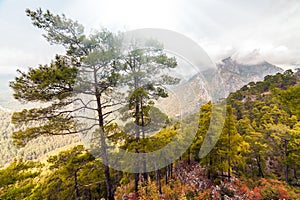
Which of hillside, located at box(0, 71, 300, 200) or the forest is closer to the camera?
the forest

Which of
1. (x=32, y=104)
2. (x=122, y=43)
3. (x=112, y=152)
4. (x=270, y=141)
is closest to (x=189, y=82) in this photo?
(x=122, y=43)

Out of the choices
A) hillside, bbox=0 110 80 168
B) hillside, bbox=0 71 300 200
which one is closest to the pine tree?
hillside, bbox=0 71 300 200

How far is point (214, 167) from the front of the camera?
11625 mm

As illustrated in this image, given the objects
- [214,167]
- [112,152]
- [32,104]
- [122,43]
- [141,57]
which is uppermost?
[122,43]

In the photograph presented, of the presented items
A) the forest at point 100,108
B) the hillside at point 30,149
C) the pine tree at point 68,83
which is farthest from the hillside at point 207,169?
the hillside at point 30,149

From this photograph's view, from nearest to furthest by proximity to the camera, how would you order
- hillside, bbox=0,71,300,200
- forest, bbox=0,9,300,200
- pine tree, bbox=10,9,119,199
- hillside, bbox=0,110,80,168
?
pine tree, bbox=10,9,119,199
forest, bbox=0,9,300,200
hillside, bbox=0,71,300,200
hillside, bbox=0,110,80,168

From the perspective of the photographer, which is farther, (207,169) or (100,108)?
(207,169)

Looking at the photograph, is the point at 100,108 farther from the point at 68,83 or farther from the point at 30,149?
the point at 30,149

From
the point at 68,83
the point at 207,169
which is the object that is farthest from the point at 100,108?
the point at 207,169

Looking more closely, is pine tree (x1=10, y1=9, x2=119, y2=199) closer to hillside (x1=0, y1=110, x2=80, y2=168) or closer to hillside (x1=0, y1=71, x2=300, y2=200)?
hillside (x1=0, y1=71, x2=300, y2=200)

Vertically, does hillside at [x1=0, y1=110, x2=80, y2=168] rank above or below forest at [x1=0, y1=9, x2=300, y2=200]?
below

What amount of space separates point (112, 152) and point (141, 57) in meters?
4.49

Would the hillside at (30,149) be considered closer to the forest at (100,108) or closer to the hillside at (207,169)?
the hillside at (207,169)

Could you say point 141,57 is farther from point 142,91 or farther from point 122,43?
point 142,91
